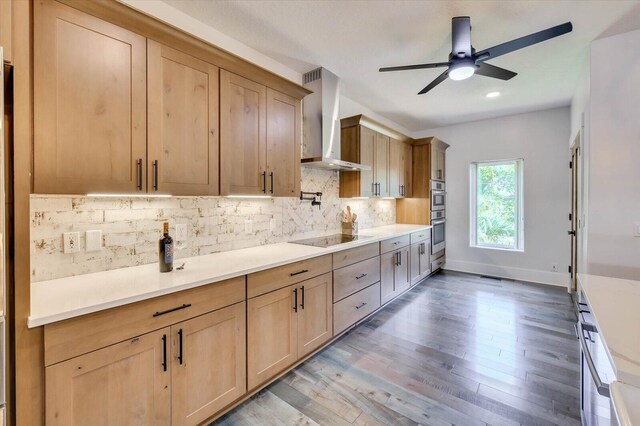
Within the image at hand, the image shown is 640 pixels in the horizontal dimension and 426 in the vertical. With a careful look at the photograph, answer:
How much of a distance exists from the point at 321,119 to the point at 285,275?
68.3 inches

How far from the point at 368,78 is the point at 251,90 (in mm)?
1619

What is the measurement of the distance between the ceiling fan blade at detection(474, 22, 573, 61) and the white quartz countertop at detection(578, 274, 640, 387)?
1.54 meters

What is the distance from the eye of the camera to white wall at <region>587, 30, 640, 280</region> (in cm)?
234

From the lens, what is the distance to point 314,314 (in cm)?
242

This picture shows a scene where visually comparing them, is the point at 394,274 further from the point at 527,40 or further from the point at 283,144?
the point at 527,40

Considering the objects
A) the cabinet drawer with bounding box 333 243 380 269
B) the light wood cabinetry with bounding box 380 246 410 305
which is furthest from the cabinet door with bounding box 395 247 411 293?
the cabinet drawer with bounding box 333 243 380 269

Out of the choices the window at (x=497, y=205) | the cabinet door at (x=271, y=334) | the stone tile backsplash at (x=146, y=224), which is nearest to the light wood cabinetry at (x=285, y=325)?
the cabinet door at (x=271, y=334)

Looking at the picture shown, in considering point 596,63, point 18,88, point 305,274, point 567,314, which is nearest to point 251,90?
point 18,88

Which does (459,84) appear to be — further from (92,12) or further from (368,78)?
(92,12)

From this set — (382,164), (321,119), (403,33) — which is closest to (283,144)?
(321,119)

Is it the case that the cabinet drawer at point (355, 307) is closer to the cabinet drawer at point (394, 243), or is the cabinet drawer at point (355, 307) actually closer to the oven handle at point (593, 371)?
the cabinet drawer at point (394, 243)

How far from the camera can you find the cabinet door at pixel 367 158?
3.61m

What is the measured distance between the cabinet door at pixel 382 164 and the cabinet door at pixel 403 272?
2.92 feet

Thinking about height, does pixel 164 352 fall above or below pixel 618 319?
below
